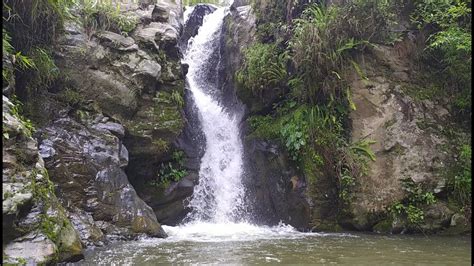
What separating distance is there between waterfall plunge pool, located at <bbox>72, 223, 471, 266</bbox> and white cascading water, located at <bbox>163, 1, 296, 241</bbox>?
0.49 ft

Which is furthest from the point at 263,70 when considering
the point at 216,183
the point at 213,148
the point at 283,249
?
the point at 283,249

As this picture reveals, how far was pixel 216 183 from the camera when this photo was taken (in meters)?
10.1

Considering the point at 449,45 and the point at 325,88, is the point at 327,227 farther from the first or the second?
the point at 449,45

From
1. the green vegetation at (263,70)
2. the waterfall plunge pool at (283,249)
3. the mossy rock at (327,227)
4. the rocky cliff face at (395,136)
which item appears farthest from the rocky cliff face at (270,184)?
the rocky cliff face at (395,136)

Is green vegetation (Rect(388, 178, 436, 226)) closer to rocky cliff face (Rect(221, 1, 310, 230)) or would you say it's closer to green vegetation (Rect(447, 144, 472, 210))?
green vegetation (Rect(447, 144, 472, 210))

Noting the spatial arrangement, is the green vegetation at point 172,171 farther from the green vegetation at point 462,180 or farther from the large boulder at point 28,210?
the green vegetation at point 462,180

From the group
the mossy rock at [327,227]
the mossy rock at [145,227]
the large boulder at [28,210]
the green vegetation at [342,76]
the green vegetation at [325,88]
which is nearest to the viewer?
the large boulder at [28,210]

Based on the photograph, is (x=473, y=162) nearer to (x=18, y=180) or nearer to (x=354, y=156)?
(x=354, y=156)

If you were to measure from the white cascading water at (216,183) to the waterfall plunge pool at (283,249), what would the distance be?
0.49 ft

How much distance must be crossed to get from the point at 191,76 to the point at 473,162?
8800 mm

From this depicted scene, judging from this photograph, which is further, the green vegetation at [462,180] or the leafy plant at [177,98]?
the leafy plant at [177,98]

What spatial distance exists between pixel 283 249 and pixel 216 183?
4374 mm

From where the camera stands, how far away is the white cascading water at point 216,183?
7972 mm

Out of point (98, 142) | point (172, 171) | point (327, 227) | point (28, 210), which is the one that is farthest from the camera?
point (172, 171)
